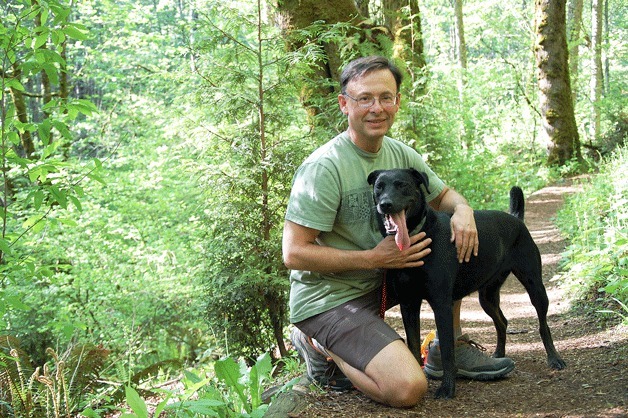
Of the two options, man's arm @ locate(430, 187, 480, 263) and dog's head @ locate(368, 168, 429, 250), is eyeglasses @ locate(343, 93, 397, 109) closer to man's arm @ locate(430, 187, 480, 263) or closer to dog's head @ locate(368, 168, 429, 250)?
dog's head @ locate(368, 168, 429, 250)

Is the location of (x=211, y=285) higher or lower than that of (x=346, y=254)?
lower

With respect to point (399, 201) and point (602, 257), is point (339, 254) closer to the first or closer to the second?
point (399, 201)

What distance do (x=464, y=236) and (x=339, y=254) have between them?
71 cm

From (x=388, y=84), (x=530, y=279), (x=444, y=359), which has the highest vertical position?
(x=388, y=84)

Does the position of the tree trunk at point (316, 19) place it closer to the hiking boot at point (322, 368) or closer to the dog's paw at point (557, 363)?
the hiking boot at point (322, 368)

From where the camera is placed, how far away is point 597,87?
64.1 feet

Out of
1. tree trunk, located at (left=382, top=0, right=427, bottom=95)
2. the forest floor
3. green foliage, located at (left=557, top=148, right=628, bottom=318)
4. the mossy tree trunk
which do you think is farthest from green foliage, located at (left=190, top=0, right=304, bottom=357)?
tree trunk, located at (left=382, top=0, right=427, bottom=95)

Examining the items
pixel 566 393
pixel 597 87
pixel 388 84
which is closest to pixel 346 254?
pixel 388 84

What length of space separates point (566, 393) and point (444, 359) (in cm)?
68

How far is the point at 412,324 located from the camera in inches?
136

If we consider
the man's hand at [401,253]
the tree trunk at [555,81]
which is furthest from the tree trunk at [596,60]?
the man's hand at [401,253]

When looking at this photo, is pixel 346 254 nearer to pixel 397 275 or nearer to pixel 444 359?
pixel 397 275

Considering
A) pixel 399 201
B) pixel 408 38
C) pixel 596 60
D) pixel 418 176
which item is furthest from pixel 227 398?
pixel 596 60

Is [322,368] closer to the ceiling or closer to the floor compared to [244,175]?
closer to the floor
